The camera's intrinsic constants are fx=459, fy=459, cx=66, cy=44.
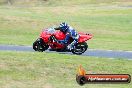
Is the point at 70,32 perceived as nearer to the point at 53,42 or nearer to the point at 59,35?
the point at 59,35

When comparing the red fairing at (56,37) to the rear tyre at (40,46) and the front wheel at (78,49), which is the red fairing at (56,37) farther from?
the front wheel at (78,49)

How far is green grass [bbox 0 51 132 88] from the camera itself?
16.2 metres

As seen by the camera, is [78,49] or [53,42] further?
[53,42]

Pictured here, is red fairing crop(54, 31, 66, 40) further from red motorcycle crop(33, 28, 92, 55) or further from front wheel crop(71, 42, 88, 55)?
front wheel crop(71, 42, 88, 55)

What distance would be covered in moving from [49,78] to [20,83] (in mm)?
1392

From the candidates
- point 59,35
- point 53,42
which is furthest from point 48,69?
point 59,35

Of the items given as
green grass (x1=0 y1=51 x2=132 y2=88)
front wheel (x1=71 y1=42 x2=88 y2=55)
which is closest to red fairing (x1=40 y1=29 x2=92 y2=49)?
front wheel (x1=71 y1=42 x2=88 y2=55)

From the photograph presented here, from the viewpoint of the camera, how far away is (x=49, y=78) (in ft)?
55.8

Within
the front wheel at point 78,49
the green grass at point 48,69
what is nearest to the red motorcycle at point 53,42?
the front wheel at point 78,49

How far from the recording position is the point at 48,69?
18.1 meters

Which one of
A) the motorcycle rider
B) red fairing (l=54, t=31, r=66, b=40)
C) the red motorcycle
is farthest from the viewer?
red fairing (l=54, t=31, r=66, b=40)

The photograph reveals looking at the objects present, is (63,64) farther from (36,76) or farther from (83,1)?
(83,1)

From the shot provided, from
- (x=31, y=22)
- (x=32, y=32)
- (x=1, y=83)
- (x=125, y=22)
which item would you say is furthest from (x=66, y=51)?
(x=125, y=22)

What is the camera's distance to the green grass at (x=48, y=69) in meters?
16.2
